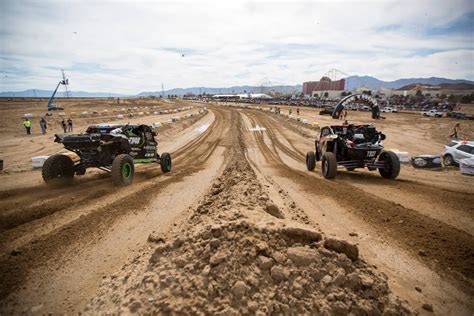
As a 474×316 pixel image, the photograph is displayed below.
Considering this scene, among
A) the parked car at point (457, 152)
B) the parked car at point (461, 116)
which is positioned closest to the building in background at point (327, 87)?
the parked car at point (461, 116)

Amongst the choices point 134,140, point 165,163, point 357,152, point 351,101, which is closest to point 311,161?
point 357,152

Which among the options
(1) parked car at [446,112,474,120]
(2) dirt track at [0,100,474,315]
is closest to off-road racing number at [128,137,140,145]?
(2) dirt track at [0,100,474,315]

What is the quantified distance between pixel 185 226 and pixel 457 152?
14.9 metres

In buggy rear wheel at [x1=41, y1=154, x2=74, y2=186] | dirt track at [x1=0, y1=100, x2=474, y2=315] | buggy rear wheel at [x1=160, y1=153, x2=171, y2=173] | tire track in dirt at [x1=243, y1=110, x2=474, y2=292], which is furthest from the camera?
buggy rear wheel at [x1=160, y1=153, x2=171, y2=173]

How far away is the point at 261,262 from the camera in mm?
3277

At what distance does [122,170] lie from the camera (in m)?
8.30

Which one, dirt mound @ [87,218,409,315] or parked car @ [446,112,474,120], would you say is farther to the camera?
parked car @ [446,112,474,120]

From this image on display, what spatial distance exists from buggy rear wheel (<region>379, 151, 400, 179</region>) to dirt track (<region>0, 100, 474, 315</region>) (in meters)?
0.41

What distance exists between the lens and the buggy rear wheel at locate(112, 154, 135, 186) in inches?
320

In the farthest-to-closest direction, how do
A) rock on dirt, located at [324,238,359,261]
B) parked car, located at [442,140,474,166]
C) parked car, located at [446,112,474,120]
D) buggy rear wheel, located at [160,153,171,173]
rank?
parked car, located at [446,112,474,120] → parked car, located at [442,140,474,166] → buggy rear wheel, located at [160,153,171,173] → rock on dirt, located at [324,238,359,261]

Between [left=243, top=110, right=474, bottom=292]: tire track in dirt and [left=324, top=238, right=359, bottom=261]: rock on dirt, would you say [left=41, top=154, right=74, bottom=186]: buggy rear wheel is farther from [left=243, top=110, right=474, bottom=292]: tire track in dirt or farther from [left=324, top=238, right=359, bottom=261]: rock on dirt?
[left=324, top=238, right=359, bottom=261]: rock on dirt

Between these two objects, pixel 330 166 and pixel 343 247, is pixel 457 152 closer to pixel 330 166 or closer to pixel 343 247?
pixel 330 166

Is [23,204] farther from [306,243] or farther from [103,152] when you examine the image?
[306,243]

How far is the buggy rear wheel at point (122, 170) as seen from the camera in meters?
8.12
